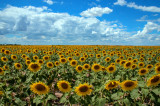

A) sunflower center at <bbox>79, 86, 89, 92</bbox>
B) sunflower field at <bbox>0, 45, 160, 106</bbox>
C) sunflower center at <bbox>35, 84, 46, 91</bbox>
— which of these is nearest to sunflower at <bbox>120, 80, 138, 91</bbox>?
sunflower field at <bbox>0, 45, 160, 106</bbox>

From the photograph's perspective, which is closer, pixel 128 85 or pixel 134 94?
pixel 134 94

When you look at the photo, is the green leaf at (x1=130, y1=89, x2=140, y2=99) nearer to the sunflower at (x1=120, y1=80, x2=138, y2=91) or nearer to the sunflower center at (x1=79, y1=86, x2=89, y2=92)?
the sunflower at (x1=120, y1=80, x2=138, y2=91)

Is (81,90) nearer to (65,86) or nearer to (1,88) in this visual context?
(65,86)

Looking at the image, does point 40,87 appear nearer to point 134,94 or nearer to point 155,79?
point 134,94

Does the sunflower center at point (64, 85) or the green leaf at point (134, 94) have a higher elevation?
the sunflower center at point (64, 85)

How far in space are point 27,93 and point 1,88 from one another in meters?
0.76

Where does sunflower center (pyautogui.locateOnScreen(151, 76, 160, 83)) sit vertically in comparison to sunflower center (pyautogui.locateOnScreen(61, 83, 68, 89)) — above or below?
above

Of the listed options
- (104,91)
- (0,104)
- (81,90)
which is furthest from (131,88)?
(0,104)

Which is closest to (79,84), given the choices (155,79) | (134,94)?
(134,94)

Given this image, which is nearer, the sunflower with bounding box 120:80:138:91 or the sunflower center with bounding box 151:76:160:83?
the sunflower with bounding box 120:80:138:91

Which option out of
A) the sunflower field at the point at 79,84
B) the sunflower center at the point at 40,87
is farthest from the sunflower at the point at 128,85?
the sunflower center at the point at 40,87

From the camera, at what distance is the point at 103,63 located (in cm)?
914

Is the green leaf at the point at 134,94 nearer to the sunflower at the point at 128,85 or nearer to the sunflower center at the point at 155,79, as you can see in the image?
the sunflower at the point at 128,85

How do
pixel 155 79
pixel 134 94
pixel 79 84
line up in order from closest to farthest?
pixel 134 94 → pixel 155 79 → pixel 79 84
